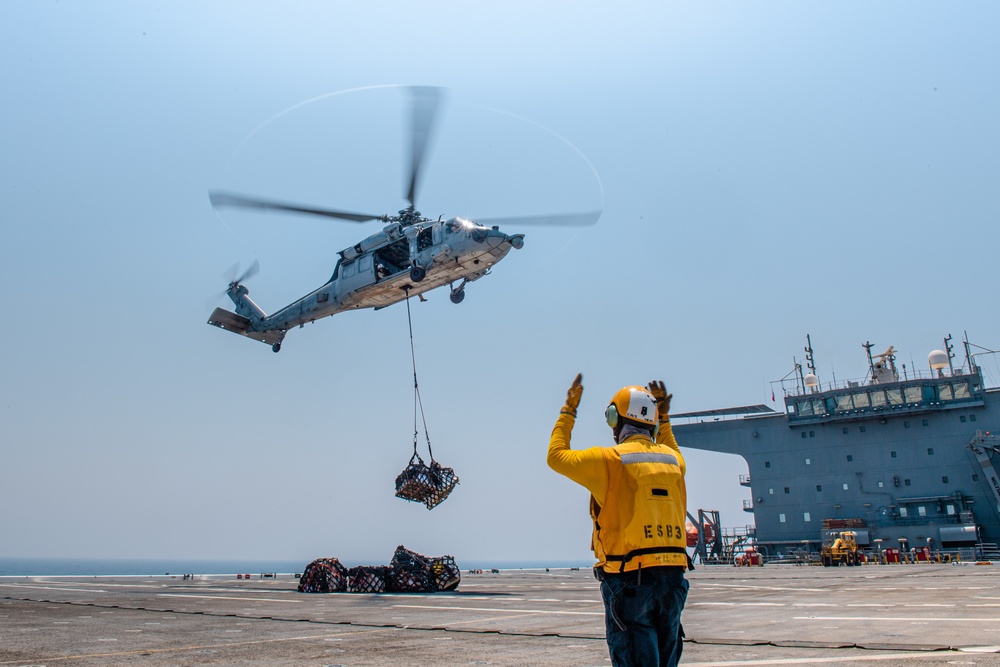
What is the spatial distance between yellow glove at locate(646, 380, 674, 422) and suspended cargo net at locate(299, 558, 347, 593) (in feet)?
59.6

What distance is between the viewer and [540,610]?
13391 mm

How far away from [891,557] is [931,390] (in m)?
11.6

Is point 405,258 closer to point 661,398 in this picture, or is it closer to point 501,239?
point 501,239

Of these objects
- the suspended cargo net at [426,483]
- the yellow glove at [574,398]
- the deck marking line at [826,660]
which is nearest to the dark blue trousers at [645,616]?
the yellow glove at [574,398]

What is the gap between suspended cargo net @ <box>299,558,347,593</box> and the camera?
69.4 ft

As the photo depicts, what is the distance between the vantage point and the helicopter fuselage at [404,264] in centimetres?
2298

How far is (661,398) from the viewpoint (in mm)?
5133

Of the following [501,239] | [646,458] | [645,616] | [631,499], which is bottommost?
[645,616]

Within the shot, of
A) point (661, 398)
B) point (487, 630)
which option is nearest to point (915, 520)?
point (487, 630)

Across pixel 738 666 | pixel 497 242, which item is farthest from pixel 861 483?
pixel 738 666

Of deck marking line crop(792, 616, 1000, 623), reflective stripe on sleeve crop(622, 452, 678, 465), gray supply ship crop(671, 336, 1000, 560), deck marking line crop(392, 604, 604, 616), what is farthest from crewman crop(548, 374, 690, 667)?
gray supply ship crop(671, 336, 1000, 560)

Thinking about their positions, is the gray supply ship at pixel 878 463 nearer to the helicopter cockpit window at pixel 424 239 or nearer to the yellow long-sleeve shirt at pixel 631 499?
the helicopter cockpit window at pixel 424 239

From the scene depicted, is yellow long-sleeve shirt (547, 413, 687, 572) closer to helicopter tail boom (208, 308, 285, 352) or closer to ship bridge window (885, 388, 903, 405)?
helicopter tail boom (208, 308, 285, 352)

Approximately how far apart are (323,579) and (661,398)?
18553mm
